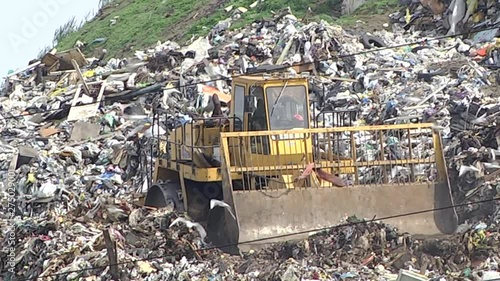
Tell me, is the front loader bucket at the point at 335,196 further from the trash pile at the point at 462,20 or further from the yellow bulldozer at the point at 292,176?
the trash pile at the point at 462,20

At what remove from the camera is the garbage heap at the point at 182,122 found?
10.1 m

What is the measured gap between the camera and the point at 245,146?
11.1m

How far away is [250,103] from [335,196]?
5.03ft

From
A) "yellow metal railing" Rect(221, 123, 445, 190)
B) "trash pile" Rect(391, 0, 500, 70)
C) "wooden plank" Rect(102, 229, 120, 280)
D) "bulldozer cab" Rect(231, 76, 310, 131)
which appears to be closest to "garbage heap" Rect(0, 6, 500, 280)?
"wooden plank" Rect(102, 229, 120, 280)

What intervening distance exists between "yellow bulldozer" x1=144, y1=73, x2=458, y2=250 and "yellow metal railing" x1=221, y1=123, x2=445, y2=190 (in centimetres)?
1

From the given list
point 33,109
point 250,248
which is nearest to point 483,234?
point 250,248

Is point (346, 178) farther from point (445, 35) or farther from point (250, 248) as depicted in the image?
point (445, 35)

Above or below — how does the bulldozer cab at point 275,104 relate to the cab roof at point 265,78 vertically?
below

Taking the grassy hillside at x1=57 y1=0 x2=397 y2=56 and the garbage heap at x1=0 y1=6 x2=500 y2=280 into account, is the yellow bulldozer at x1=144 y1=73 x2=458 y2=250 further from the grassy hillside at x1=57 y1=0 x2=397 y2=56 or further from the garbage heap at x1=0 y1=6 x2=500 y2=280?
the grassy hillside at x1=57 y1=0 x2=397 y2=56

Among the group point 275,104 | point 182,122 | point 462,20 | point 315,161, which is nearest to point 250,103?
point 275,104

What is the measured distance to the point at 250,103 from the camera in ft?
38.1

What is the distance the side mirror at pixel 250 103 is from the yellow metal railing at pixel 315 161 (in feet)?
1.78

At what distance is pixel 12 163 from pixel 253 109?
24.7ft

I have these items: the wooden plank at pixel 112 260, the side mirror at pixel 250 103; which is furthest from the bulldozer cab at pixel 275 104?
the wooden plank at pixel 112 260
